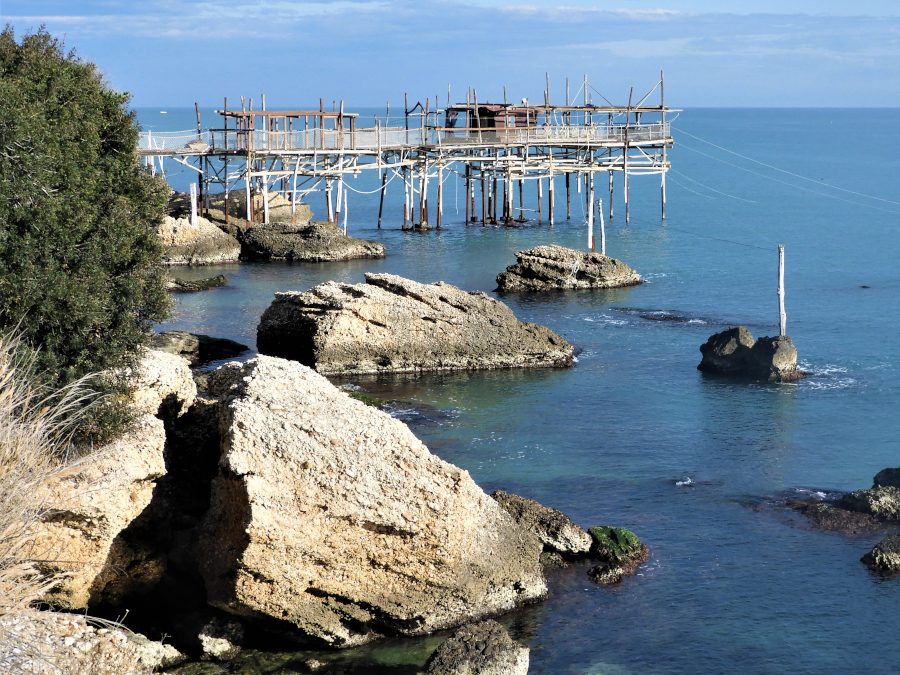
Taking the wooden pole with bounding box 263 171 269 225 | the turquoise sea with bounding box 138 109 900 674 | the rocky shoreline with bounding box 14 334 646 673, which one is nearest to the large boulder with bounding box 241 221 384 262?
the turquoise sea with bounding box 138 109 900 674

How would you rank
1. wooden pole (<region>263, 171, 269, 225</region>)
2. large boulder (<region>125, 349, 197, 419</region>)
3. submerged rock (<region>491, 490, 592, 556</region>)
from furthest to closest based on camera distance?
1. wooden pole (<region>263, 171, 269, 225</region>)
2. submerged rock (<region>491, 490, 592, 556</region>)
3. large boulder (<region>125, 349, 197, 419</region>)

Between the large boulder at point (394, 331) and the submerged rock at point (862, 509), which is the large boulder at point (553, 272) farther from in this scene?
the submerged rock at point (862, 509)

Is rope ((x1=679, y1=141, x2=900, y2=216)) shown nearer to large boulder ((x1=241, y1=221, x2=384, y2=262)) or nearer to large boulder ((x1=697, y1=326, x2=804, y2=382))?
large boulder ((x1=241, y1=221, x2=384, y2=262))

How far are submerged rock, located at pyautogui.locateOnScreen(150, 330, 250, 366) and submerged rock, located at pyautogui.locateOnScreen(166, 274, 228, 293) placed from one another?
10.6 metres

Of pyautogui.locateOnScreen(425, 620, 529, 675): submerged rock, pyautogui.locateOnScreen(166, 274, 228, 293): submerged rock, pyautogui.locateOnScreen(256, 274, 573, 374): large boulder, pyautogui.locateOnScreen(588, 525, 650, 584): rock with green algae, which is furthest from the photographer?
pyautogui.locateOnScreen(166, 274, 228, 293): submerged rock

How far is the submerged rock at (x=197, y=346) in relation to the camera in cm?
3212

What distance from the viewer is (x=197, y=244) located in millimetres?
51281

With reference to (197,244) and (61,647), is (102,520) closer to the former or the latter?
(61,647)

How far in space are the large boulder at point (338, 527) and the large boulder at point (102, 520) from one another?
3.40ft

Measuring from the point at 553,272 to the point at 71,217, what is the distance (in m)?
30.4

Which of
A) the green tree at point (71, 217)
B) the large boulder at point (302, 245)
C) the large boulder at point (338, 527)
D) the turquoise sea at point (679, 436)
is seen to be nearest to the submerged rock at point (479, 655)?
the turquoise sea at point (679, 436)

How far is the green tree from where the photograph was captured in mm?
15602

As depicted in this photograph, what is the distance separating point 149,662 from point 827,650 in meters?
9.34

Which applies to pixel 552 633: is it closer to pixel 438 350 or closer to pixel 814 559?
pixel 814 559
